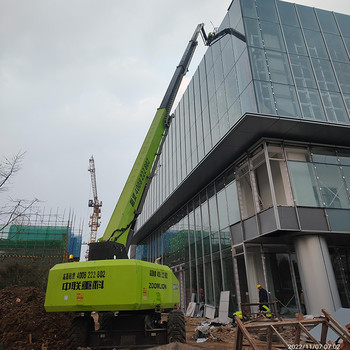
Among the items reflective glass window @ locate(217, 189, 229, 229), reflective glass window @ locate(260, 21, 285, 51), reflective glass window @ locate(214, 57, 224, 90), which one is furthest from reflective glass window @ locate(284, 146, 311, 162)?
reflective glass window @ locate(214, 57, 224, 90)

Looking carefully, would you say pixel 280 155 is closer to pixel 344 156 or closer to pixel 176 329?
pixel 344 156

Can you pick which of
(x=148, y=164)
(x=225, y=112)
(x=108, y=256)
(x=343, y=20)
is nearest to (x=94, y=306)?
(x=108, y=256)

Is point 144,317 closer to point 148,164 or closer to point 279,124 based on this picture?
point 148,164

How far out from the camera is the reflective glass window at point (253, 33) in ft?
49.6

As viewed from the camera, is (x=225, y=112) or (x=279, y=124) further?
(x=225, y=112)

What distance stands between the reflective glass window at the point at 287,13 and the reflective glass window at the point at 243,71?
3.89 m

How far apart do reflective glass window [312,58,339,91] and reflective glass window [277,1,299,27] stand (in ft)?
8.72

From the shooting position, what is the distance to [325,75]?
15.8m

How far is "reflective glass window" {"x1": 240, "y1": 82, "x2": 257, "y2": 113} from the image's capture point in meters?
13.8

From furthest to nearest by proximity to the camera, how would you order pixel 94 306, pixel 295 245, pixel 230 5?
pixel 230 5, pixel 295 245, pixel 94 306

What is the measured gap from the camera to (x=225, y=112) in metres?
16.5

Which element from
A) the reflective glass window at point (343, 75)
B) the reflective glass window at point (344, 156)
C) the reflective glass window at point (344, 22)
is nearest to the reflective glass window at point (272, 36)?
the reflective glass window at point (343, 75)

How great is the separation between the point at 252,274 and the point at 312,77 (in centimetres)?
1097

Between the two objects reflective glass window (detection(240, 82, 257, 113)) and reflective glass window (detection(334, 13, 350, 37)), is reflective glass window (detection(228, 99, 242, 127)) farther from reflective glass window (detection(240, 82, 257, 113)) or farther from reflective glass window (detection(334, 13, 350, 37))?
reflective glass window (detection(334, 13, 350, 37))
